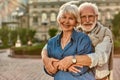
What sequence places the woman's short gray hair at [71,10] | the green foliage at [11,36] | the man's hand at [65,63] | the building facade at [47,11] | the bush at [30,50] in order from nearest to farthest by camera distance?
the man's hand at [65,63] → the woman's short gray hair at [71,10] → the bush at [30,50] → the green foliage at [11,36] → the building facade at [47,11]

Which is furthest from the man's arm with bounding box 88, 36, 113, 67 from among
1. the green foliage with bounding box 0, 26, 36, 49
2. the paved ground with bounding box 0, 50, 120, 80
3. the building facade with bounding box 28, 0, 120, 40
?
the building facade with bounding box 28, 0, 120, 40

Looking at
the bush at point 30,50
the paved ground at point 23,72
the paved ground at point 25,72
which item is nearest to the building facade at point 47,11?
the bush at point 30,50

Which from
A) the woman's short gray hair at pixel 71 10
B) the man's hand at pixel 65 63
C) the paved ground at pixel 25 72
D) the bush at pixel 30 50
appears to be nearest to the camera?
the man's hand at pixel 65 63

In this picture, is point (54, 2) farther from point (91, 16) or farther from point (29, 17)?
point (91, 16)

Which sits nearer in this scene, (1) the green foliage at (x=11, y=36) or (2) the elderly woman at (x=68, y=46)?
(2) the elderly woman at (x=68, y=46)

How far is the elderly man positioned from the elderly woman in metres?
0.02

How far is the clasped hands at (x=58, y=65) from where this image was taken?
89.3 inches

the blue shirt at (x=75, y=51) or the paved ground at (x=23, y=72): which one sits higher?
the blue shirt at (x=75, y=51)

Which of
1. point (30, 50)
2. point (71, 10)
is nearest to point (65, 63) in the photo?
point (71, 10)

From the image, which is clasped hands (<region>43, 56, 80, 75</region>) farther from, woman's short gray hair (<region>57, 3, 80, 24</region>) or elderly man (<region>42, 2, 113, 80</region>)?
woman's short gray hair (<region>57, 3, 80, 24</region>)

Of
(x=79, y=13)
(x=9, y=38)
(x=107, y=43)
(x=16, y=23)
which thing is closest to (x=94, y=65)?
(x=107, y=43)

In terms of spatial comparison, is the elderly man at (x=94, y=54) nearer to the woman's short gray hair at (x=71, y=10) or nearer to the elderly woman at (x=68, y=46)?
the elderly woman at (x=68, y=46)

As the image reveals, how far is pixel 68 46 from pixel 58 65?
12 cm

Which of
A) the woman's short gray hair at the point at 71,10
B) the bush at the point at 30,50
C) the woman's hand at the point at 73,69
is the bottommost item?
the bush at the point at 30,50
